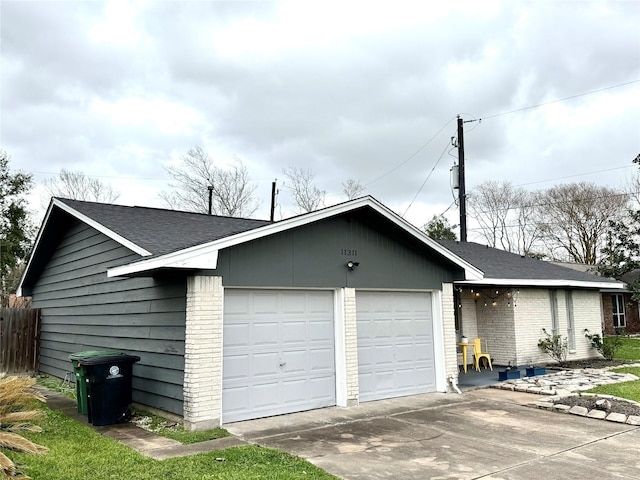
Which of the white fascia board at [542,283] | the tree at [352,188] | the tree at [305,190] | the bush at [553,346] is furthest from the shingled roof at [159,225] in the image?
the tree at [352,188]

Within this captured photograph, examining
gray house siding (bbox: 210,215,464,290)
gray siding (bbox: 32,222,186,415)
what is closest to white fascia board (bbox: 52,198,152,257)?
gray siding (bbox: 32,222,186,415)

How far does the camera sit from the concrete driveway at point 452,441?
17.5ft

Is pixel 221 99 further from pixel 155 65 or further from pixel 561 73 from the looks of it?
pixel 561 73

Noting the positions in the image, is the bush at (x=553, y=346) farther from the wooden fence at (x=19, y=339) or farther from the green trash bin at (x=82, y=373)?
the wooden fence at (x=19, y=339)

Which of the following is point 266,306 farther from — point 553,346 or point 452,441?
point 553,346

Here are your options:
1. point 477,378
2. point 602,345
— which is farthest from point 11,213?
point 602,345

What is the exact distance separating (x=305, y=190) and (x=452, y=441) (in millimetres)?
24973

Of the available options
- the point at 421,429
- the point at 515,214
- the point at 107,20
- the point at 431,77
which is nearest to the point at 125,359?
the point at 421,429

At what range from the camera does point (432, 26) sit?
37.3 ft

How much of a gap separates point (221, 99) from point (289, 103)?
2466mm

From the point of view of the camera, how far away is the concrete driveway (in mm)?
5344

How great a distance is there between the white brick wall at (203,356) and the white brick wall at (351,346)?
2.41 metres

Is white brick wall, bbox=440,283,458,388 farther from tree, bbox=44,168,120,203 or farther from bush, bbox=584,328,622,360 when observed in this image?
tree, bbox=44,168,120,203

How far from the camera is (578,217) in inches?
1332
